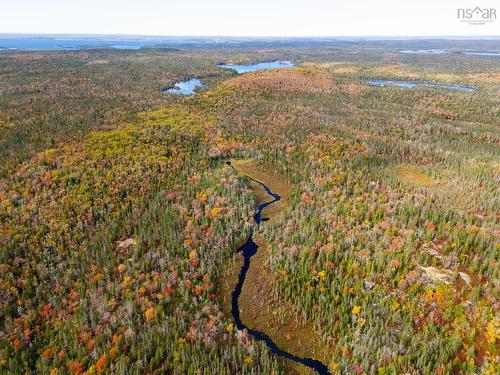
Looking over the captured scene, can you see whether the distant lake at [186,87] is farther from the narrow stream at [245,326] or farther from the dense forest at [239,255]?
the narrow stream at [245,326]

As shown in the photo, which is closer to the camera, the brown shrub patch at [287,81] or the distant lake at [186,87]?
the brown shrub patch at [287,81]

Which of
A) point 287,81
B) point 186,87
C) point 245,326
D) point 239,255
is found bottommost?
point 245,326

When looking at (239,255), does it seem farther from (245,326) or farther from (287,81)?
(287,81)

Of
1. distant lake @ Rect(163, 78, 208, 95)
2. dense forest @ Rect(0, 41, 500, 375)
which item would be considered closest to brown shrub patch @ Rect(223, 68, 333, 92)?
distant lake @ Rect(163, 78, 208, 95)

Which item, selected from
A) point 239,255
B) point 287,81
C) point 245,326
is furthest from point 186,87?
point 245,326

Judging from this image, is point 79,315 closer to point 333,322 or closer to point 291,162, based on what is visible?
point 333,322

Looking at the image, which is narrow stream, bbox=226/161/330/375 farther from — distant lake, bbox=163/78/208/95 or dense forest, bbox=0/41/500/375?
distant lake, bbox=163/78/208/95

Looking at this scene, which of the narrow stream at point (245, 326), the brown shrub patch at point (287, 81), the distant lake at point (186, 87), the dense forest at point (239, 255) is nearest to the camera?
the dense forest at point (239, 255)

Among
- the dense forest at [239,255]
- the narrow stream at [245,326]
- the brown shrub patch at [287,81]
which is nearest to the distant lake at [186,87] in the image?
the brown shrub patch at [287,81]
